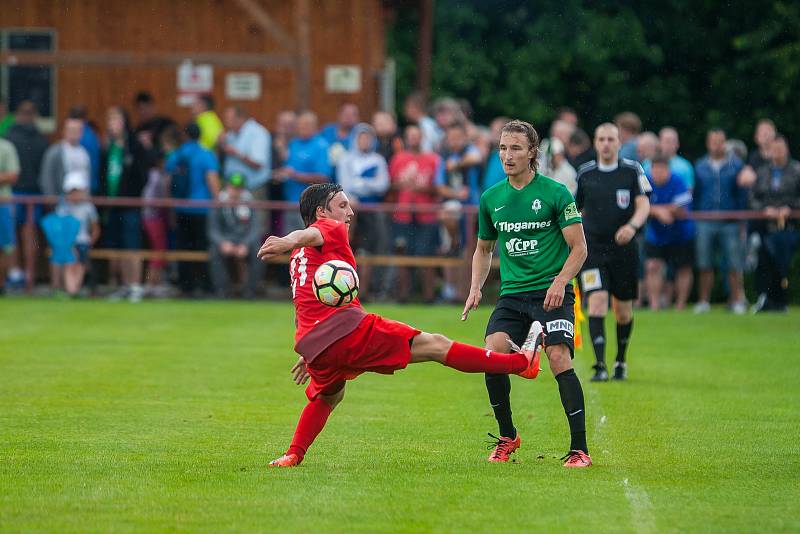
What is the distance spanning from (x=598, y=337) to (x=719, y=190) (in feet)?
26.5

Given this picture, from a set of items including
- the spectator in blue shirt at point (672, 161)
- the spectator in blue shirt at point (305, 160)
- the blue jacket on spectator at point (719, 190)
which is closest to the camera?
the spectator in blue shirt at point (672, 161)

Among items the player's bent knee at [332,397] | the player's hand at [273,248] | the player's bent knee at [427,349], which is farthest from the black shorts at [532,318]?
the player's hand at [273,248]

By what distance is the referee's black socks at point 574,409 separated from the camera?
320 inches

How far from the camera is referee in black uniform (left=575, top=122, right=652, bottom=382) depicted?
40.9 ft

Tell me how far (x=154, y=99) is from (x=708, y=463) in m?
16.6

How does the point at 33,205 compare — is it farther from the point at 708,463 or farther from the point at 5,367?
the point at 708,463

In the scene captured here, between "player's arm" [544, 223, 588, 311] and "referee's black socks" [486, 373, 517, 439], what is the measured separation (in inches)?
21.3

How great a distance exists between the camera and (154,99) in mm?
23484

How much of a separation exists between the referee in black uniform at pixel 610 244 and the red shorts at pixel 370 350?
4850 millimetres

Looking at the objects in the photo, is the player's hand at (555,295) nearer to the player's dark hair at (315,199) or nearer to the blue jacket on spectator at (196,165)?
the player's dark hair at (315,199)

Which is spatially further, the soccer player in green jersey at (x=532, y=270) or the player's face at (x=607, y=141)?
the player's face at (x=607, y=141)

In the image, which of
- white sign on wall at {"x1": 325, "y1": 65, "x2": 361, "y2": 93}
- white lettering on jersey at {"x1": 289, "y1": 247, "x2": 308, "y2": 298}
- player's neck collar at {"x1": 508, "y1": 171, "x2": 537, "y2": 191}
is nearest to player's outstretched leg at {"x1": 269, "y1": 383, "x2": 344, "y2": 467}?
white lettering on jersey at {"x1": 289, "y1": 247, "x2": 308, "y2": 298}

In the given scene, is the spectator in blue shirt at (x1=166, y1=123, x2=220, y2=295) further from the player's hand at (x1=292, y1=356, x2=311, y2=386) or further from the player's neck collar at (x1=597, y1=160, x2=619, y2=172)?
the player's hand at (x1=292, y1=356, x2=311, y2=386)

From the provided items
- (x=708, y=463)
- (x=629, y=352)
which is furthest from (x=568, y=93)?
(x=708, y=463)
